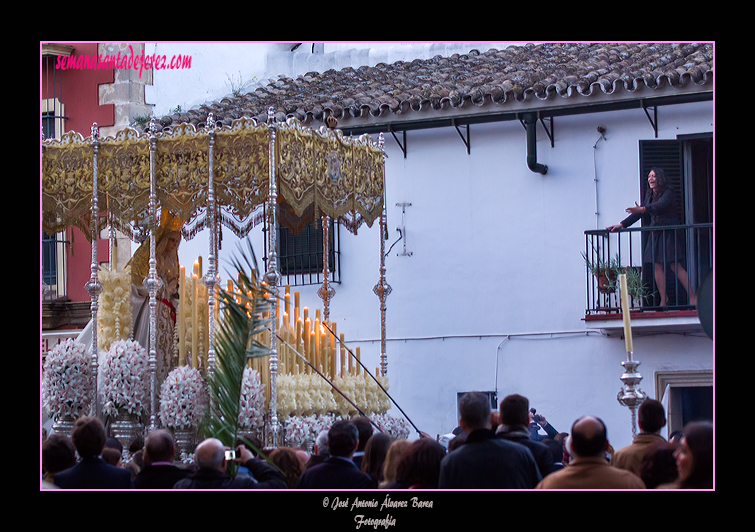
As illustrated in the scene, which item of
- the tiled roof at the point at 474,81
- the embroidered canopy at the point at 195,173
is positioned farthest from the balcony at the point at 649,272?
the embroidered canopy at the point at 195,173

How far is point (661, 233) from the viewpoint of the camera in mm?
12734

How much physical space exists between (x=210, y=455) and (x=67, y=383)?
4.22 meters

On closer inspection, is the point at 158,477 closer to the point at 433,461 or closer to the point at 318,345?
the point at 433,461

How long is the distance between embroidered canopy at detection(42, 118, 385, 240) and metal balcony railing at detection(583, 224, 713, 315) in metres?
3.76

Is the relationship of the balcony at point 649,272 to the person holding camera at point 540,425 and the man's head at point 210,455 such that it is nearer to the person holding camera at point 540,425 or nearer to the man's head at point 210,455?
the person holding camera at point 540,425

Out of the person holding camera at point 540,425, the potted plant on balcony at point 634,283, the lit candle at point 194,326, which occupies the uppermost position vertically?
the potted plant on balcony at point 634,283

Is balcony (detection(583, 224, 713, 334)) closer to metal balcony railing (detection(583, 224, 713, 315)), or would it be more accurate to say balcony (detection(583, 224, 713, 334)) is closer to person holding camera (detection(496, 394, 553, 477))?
metal balcony railing (detection(583, 224, 713, 315))

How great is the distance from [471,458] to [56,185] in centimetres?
601

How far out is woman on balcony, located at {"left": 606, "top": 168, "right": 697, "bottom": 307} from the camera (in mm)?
12352

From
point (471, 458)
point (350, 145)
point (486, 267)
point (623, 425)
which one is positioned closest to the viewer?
point (471, 458)

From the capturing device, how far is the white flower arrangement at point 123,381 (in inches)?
357

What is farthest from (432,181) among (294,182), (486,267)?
(294,182)

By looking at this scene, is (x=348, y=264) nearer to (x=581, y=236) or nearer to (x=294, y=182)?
(x=581, y=236)

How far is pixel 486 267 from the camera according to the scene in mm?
13555
